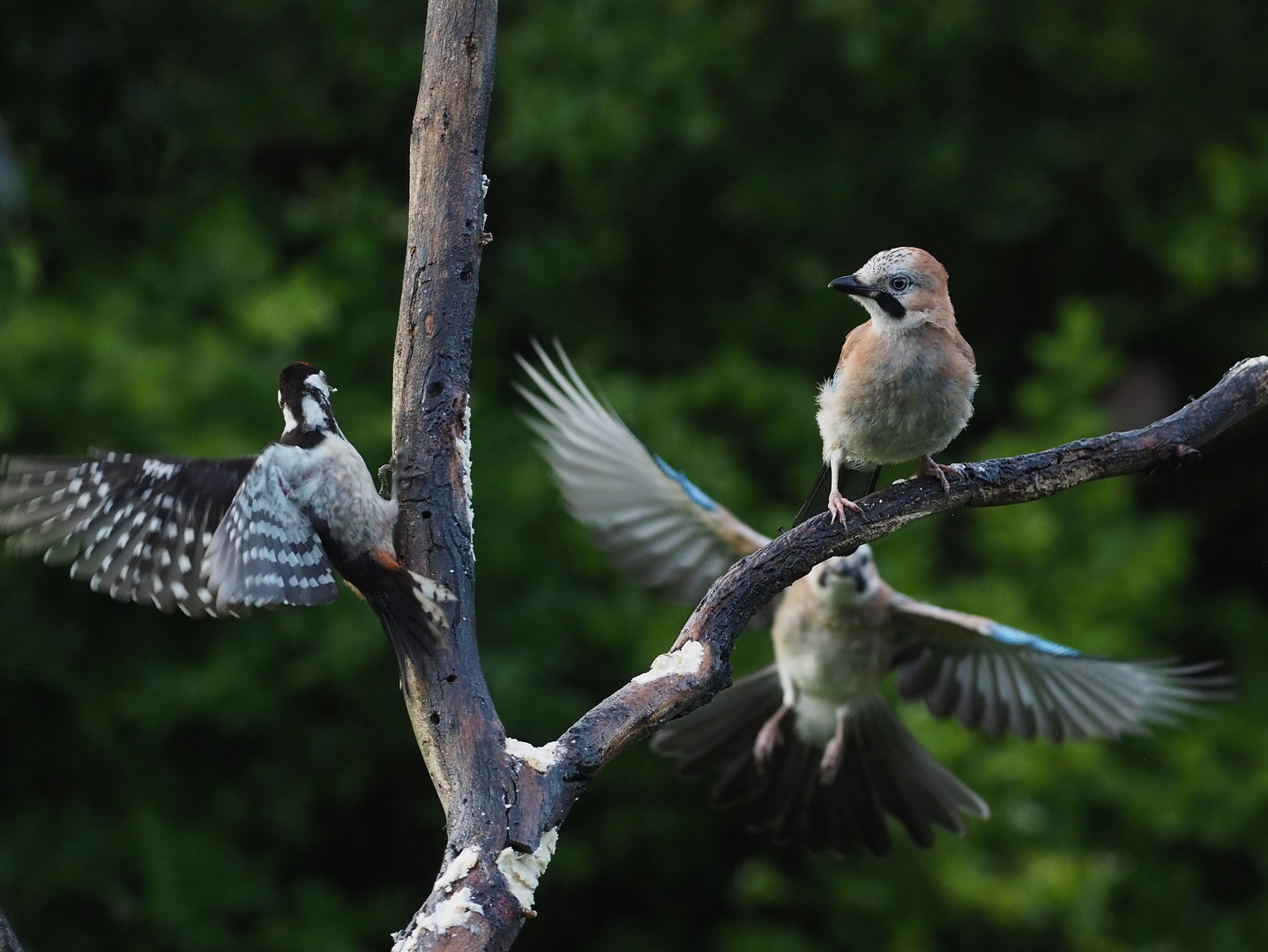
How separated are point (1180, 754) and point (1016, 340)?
2.21m

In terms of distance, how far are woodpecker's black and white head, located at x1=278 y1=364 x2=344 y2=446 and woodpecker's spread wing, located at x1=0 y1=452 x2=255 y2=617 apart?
206mm

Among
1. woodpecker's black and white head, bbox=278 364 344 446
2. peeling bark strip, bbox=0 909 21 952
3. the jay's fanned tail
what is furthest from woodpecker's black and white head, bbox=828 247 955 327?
peeling bark strip, bbox=0 909 21 952

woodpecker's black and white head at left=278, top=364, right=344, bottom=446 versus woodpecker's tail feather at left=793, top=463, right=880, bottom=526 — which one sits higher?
woodpecker's black and white head at left=278, top=364, right=344, bottom=446

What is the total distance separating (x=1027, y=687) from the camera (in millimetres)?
4496

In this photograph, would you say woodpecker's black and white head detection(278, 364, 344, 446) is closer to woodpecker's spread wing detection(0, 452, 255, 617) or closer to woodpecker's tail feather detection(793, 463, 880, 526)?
woodpecker's spread wing detection(0, 452, 255, 617)

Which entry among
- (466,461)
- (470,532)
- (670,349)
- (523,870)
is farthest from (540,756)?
(670,349)

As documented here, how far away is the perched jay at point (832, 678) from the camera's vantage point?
14.5 feet

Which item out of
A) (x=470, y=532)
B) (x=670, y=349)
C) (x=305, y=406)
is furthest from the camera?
(x=670, y=349)

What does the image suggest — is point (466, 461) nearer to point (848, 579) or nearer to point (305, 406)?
point (305, 406)

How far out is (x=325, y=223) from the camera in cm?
653

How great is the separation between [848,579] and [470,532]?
5.62 ft

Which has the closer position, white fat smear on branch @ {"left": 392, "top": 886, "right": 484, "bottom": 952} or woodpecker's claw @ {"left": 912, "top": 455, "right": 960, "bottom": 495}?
white fat smear on branch @ {"left": 392, "top": 886, "right": 484, "bottom": 952}

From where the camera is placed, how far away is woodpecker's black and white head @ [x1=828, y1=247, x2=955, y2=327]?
3182 mm

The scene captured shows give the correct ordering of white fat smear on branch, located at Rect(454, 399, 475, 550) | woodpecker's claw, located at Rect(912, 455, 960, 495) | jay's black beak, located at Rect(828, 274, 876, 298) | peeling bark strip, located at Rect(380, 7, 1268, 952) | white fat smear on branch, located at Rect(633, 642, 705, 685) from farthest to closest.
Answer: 1. jay's black beak, located at Rect(828, 274, 876, 298)
2. woodpecker's claw, located at Rect(912, 455, 960, 495)
3. white fat smear on branch, located at Rect(454, 399, 475, 550)
4. white fat smear on branch, located at Rect(633, 642, 705, 685)
5. peeling bark strip, located at Rect(380, 7, 1268, 952)
